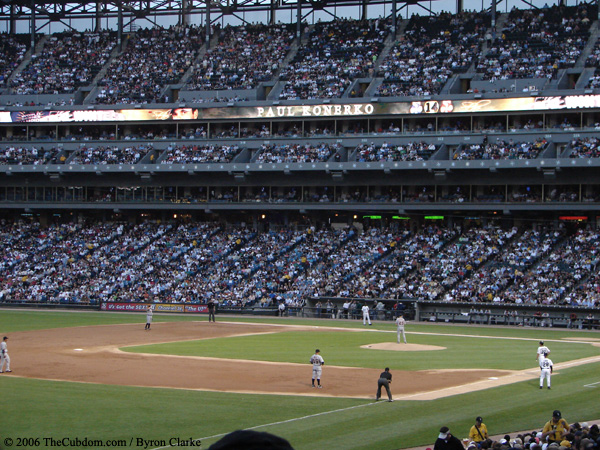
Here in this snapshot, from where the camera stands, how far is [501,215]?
6312cm

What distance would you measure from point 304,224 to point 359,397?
45.8 meters

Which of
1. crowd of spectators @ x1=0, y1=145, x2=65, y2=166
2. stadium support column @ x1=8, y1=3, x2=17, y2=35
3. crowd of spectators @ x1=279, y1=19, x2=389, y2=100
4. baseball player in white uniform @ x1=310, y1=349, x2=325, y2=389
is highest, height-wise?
stadium support column @ x1=8, y1=3, x2=17, y2=35

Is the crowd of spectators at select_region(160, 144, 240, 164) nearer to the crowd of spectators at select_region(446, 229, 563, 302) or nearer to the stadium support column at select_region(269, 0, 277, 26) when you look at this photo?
the stadium support column at select_region(269, 0, 277, 26)

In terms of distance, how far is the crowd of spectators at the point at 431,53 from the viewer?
66.9m

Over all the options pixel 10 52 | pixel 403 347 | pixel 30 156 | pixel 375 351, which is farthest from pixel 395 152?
pixel 10 52

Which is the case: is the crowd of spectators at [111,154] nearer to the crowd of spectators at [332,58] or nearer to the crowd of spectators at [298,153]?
the crowd of spectators at [298,153]

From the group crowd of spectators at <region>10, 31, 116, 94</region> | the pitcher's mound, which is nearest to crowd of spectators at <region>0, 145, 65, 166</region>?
crowd of spectators at <region>10, 31, 116, 94</region>

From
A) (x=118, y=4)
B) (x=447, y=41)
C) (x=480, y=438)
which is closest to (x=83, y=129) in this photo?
(x=118, y=4)

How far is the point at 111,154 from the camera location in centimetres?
7212

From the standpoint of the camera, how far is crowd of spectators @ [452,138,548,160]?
60.3m

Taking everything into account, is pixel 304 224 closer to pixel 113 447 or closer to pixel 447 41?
pixel 447 41

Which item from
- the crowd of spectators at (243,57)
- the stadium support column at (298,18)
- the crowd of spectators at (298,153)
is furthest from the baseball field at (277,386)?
the stadium support column at (298,18)

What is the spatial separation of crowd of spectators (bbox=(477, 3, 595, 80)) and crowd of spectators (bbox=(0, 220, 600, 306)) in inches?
550

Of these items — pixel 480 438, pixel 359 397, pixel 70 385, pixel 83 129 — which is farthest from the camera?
pixel 83 129
